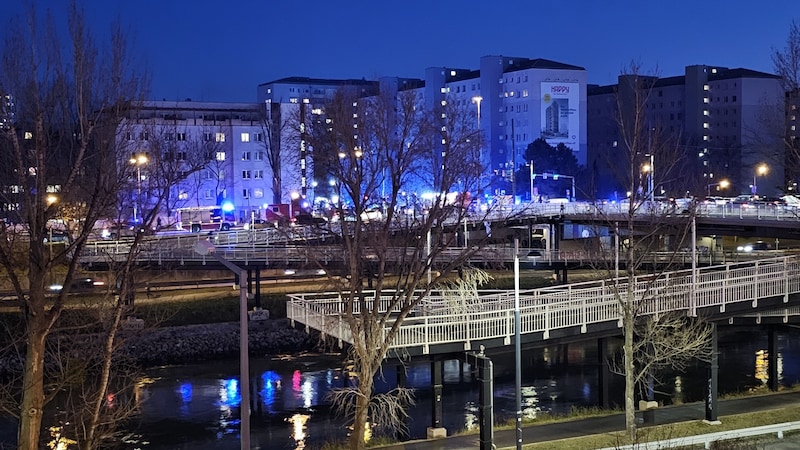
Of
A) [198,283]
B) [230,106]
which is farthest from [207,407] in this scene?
[230,106]

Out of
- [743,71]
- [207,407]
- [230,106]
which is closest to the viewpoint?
[207,407]

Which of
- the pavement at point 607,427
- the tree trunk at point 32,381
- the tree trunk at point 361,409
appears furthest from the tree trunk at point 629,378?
the tree trunk at point 32,381

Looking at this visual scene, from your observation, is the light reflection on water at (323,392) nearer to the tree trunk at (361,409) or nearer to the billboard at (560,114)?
the tree trunk at (361,409)

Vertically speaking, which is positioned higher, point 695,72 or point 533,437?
point 695,72

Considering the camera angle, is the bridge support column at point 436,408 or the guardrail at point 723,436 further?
the bridge support column at point 436,408

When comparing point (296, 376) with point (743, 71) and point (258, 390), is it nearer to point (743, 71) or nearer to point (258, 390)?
point (258, 390)

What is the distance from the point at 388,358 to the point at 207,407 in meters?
12.5

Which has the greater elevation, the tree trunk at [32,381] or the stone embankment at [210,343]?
the tree trunk at [32,381]

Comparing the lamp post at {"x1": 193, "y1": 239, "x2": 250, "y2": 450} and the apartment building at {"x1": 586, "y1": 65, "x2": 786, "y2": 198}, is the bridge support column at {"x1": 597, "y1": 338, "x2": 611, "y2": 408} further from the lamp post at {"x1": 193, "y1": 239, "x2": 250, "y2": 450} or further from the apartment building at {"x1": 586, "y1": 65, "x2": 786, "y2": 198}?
the apartment building at {"x1": 586, "y1": 65, "x2": 786, "y2": 198}

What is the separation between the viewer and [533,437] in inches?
998

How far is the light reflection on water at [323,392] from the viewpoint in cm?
3172

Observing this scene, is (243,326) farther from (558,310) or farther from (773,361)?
(773,361)

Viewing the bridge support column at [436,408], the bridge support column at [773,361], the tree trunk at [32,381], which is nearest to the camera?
the tree trunk at [32,381]

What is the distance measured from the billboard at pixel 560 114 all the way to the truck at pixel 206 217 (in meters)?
53.2
